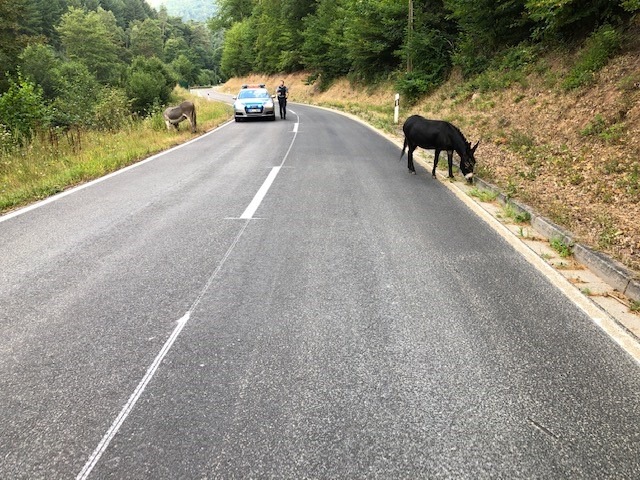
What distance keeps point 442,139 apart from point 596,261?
4516 mm

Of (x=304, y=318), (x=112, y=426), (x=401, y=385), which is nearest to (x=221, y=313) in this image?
(x=304, y=318)

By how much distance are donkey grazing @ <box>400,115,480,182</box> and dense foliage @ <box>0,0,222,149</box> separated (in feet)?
32.5

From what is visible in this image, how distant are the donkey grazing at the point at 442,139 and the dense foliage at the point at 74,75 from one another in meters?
9.90

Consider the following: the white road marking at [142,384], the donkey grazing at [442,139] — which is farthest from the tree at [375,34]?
the white road marking at [142,384]

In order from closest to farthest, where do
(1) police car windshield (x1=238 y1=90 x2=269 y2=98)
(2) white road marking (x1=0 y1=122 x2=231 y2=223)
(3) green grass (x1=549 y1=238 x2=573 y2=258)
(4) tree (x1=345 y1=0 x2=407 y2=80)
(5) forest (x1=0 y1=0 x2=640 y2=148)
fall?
(3) green grass (x1=549 y1=238 x2=573 y2=258) < (2) white road marking (x1=0 y1=122 x2=231 y2=223) < (5) forest (x1=0 y1=0 x2=640 y2=148) < (1) police car windshield (x1=238 y1=90 x2=269 y2=98) < (4) tree (x1=345 y1=0 x2=407 y2=80)

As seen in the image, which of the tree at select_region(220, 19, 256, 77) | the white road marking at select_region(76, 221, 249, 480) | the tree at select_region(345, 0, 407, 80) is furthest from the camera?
the tree at select_region(220, 19, 256, 77)

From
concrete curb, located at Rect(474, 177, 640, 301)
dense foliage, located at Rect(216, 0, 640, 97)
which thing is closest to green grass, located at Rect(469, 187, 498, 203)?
concrete curb, located at Rect(474, 177, 640, 301)

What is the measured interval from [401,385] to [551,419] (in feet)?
2.83

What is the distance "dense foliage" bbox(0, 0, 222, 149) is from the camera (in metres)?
12.4

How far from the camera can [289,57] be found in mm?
49656

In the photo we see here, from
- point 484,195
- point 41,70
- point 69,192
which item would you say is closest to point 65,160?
point 69,192

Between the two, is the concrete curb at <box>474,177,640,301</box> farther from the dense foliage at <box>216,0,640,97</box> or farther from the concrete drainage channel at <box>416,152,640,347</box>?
the dense foliage at <box>216,0,640,97</box>

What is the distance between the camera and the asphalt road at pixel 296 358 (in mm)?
2100

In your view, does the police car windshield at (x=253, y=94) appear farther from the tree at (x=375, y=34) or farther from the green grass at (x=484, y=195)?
the green grass at (x=484, y=195)
